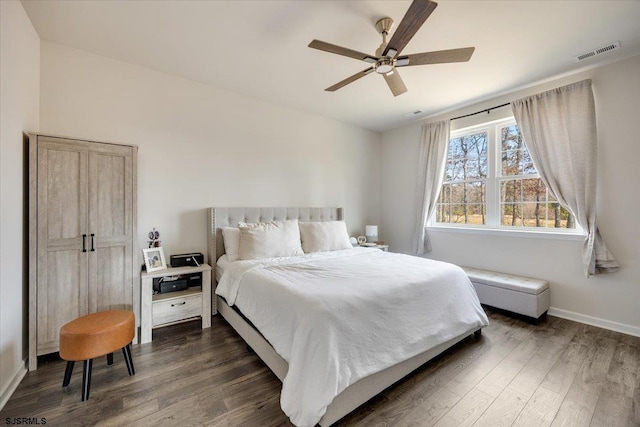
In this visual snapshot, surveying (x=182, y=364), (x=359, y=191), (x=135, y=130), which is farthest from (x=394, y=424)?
(x=359, y=191)

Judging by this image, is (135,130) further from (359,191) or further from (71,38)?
(359,191)

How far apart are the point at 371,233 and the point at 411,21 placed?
3330 mm

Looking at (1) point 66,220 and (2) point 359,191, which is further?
(2) point 359,191

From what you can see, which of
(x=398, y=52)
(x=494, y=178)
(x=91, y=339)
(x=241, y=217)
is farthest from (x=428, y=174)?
(x=91, y=339)

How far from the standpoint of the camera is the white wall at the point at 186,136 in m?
2.52

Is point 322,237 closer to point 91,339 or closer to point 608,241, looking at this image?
point 91,339

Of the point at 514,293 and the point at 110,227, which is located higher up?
the point at 110,227

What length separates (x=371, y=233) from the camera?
4.54 meters

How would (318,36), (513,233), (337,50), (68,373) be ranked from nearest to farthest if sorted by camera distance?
(68,373) < (337,50) < (318,36) < (513,233)

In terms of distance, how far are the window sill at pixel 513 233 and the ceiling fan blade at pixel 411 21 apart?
2813 millimetres

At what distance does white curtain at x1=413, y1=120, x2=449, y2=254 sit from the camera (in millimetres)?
4070

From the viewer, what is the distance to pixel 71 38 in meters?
2.34

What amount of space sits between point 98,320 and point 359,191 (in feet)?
13.1

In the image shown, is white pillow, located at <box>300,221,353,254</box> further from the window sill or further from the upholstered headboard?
the window sill
